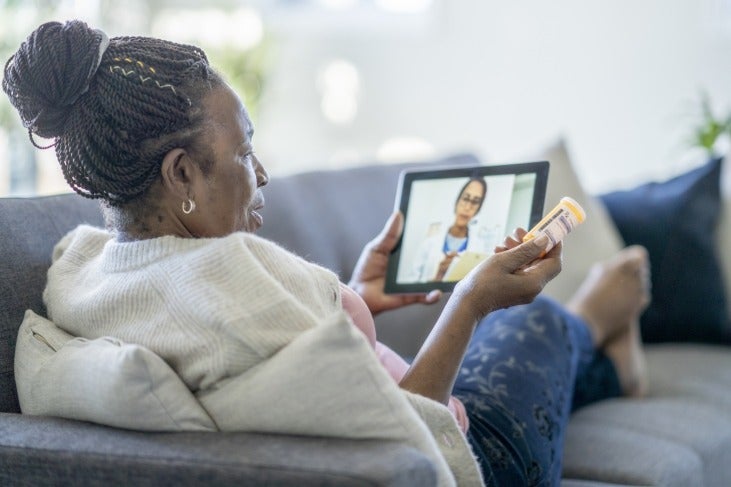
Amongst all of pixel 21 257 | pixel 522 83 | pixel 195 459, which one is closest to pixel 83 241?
pixel 21 257

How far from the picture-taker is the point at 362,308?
1.25m

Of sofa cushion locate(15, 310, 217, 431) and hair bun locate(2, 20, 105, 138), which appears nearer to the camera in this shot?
sofa cushion locate(15, 310, 217, 431)

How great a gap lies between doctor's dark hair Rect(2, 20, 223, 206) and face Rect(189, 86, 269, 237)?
→ 16 mm

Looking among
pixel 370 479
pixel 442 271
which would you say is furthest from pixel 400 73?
pixel 370 479

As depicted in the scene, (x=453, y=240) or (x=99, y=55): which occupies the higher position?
(x=99, y=55)

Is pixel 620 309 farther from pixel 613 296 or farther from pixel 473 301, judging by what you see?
pixel 473 301

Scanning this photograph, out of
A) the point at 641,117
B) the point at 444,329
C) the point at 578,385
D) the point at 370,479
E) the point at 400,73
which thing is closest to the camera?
the point at 370,479

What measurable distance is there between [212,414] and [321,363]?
164mm

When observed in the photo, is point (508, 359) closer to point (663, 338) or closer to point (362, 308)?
point (362, 308)

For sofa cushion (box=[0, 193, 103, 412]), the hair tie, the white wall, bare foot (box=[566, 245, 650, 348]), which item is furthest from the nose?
the white wall

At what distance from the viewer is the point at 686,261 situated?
95.0 inches

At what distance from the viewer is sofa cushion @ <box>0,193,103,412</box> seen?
130cm

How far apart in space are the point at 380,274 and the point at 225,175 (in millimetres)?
518

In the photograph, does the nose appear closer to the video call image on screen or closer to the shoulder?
the shoulder
